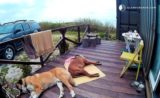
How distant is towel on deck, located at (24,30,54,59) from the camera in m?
4.05

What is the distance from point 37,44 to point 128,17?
4.25 meters

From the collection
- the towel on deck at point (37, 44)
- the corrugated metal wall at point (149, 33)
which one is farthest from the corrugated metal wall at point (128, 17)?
the towel on deck at point (37, 44)


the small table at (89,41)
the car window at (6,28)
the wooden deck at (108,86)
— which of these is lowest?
the wooden deck at (108,86)

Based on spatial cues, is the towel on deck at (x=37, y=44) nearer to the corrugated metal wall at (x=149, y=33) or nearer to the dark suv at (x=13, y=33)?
the corrugated metal wall at (x=149, y=33)

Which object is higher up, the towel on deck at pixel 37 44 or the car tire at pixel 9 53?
the towel on deck at pixel 37 44

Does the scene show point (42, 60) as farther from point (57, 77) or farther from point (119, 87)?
point (119, 87)

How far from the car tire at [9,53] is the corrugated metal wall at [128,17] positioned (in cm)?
468

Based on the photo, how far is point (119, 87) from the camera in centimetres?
348

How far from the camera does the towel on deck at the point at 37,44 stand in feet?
13.3

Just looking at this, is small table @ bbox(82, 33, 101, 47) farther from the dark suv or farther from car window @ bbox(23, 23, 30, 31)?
car window @ bbox(23, 23, 30, 31)

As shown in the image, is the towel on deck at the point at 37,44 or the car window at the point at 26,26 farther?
the car window at the point at 26,26

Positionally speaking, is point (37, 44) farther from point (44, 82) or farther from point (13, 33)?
point (13, 33)

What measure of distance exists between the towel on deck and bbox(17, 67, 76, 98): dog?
752mm

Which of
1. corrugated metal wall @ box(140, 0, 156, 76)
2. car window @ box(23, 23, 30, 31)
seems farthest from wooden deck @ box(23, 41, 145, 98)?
car window @ box(23, 23, 30, 31)
